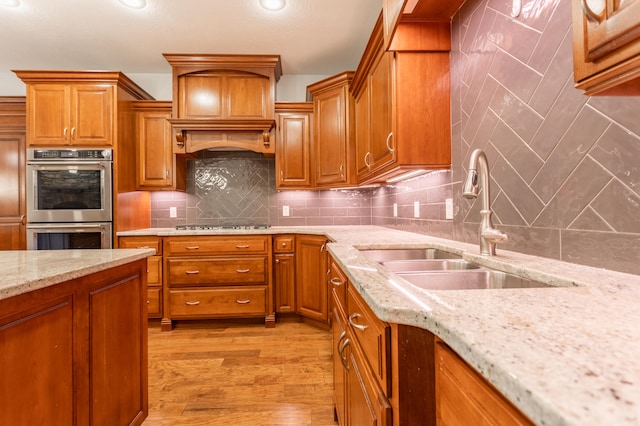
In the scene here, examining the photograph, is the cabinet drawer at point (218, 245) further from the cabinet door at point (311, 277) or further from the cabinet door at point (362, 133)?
the cabinet door at point (362, 133)

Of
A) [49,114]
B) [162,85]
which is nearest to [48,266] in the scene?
[49,114]

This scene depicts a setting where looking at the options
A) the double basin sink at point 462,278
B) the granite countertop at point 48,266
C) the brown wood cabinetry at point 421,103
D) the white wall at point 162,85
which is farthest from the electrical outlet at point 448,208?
the white wall at point 162,85

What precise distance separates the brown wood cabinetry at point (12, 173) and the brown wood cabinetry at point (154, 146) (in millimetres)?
1201

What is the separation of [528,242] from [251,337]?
2.20 meters

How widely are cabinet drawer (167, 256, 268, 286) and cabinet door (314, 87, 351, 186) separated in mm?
1021

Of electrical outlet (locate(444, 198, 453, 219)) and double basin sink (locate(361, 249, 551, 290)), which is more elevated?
electrical outlet (locate(444, 198, 453, 219))

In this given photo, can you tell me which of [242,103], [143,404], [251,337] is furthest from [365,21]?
[143,404]

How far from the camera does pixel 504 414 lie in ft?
1.25

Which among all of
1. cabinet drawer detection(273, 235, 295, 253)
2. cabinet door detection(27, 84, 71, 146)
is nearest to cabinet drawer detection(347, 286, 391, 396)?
cabinet drawer detection(273, 235, 295, 253)

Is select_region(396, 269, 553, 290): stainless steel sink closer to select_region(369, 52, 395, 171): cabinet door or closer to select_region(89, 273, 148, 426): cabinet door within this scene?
select_region(369, 52, 395, 171): cabinet door

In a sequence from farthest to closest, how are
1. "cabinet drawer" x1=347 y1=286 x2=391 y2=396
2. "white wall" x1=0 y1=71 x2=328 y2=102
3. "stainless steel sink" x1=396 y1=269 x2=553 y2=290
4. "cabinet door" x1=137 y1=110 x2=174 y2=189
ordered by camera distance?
"white wall" x1=0 y1=71 x2=328 y2=102, "cabinet door" x1=137 y1=110 x2=174 y2=189, "stainless steel sink" x1=396 y1=269 x2=553 y2=290, "cabinet drawer" x1=347 y1=286 x2=391 y2=396

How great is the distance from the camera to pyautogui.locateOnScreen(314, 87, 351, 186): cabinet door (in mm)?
2932

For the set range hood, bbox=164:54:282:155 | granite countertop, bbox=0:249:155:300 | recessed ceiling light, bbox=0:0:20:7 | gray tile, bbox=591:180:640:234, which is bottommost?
granite countertop, bbox=0:249:155:300

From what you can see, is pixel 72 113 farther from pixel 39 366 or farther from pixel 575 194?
pixel 575 194
